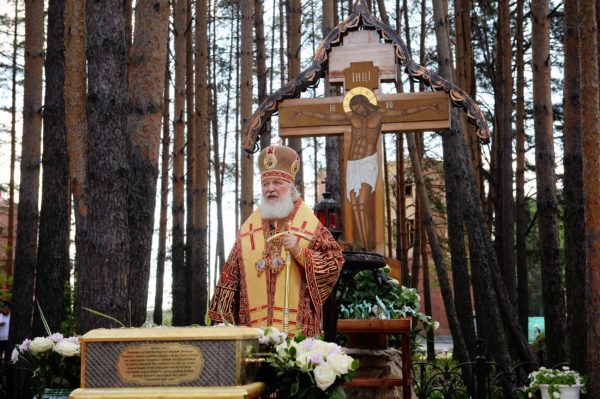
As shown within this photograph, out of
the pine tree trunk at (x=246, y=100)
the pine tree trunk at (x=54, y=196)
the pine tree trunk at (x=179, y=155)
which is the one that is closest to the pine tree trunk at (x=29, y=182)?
the pine tree trunk at (x=54, y=196)

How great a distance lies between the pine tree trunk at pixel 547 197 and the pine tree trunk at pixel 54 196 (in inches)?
262

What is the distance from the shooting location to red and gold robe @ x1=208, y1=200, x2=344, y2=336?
20.2 feet

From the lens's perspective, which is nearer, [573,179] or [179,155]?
[573,179]

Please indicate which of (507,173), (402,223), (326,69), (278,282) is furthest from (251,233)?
(402,223)

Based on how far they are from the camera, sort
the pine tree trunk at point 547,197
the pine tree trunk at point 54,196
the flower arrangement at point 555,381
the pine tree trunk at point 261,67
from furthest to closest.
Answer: the pine tree trunk at point 261,67 → the pine tree trunk at point 547,197 → the pine tree trunk at point 54,196 → the flower arrangement at point 555,381

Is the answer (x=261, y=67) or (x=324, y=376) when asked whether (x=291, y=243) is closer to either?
(x=324, y=376)

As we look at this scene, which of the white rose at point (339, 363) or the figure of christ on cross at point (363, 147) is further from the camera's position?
the figure of christ on cross at point (363, 147)

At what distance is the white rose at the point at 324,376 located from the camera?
400 cm

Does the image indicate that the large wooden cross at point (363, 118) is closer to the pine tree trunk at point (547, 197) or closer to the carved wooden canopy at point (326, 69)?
the carved wooden canopy at point (326, 69)

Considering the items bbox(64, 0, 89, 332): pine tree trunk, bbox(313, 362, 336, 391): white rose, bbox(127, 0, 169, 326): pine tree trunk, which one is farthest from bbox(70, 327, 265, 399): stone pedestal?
bbox(64, 0, 89, 332): pine tree trunk

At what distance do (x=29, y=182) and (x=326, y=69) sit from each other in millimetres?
5370

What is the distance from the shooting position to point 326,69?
10.1 metres

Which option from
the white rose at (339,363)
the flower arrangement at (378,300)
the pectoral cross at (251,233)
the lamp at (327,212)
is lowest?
the white rose at (339,363)

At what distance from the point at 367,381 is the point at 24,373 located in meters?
4.24
